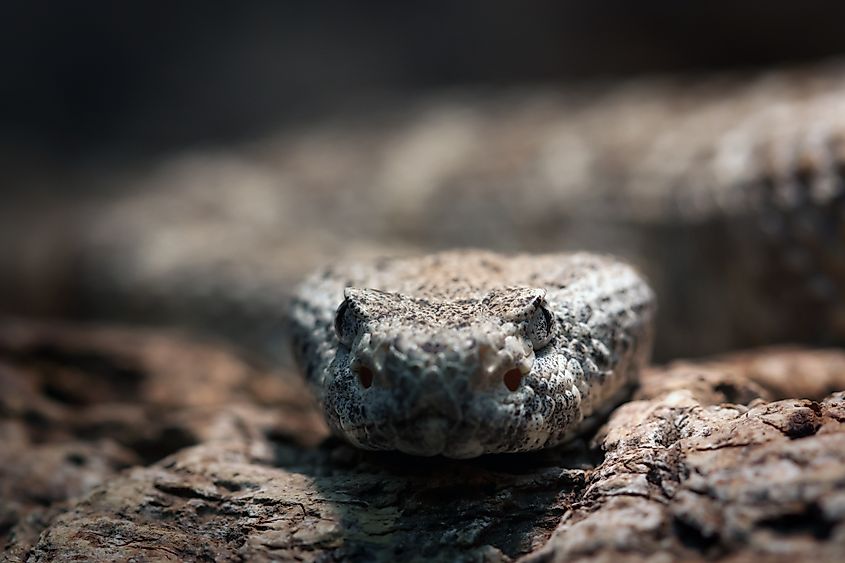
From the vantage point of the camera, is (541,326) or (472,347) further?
(541,326)

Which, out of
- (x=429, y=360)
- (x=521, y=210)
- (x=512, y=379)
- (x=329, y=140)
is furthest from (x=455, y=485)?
(x=329, y=140)

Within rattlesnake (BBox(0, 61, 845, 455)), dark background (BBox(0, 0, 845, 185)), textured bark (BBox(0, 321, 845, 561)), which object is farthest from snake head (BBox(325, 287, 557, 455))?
dark background (BBox(0, 0, 845, 185))

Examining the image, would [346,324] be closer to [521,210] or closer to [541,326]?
[541,326]

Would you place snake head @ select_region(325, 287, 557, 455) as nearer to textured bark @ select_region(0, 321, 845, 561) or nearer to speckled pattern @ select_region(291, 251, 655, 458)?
speckled pattern @ select_region(291, 251, 655, 458)

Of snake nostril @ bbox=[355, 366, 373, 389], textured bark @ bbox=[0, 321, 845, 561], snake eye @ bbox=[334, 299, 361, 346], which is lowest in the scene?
textured bark @ bbox=[0, 321, 845, 561]

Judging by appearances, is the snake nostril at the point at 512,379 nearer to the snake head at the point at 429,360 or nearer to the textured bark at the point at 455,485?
the snake head at the point at 429,360

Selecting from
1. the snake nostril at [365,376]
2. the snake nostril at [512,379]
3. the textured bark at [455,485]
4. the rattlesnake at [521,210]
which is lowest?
the textured bark at [455,485]

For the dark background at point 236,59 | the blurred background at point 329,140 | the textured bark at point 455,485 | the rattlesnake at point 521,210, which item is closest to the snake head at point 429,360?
the rattlesnake at point 521,210
